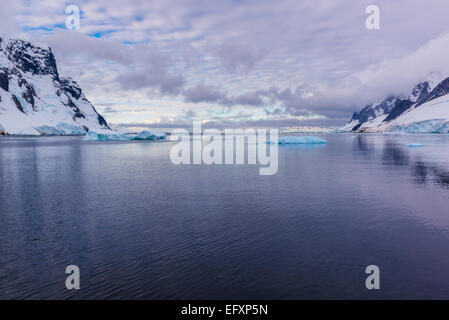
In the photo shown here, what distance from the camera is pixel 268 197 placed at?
17.9 meters

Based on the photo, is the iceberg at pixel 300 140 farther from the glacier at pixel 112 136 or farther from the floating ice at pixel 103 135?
the floating ice at pixel 103 135

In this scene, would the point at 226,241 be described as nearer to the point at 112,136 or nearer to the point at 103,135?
the point at 103,135

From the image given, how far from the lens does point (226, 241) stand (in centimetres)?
1070

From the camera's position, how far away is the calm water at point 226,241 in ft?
25.2

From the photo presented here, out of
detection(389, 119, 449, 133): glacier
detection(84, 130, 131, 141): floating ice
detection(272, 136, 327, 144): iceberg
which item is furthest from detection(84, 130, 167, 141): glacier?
detection(389, 119, 449, 133): glacier

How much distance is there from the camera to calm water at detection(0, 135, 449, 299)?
770cm

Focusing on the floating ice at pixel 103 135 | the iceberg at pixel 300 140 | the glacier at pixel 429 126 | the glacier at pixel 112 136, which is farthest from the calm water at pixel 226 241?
the glacier at pixel 429 126

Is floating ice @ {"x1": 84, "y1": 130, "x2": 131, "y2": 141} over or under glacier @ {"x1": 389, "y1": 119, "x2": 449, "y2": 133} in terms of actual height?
under

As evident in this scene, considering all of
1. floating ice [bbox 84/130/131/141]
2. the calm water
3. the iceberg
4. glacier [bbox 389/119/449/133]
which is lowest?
the calm water

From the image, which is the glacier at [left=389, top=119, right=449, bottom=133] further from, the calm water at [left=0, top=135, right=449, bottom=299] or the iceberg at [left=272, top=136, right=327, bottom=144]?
the calm water at [left=0, top=135, right=449, bottom=299]
